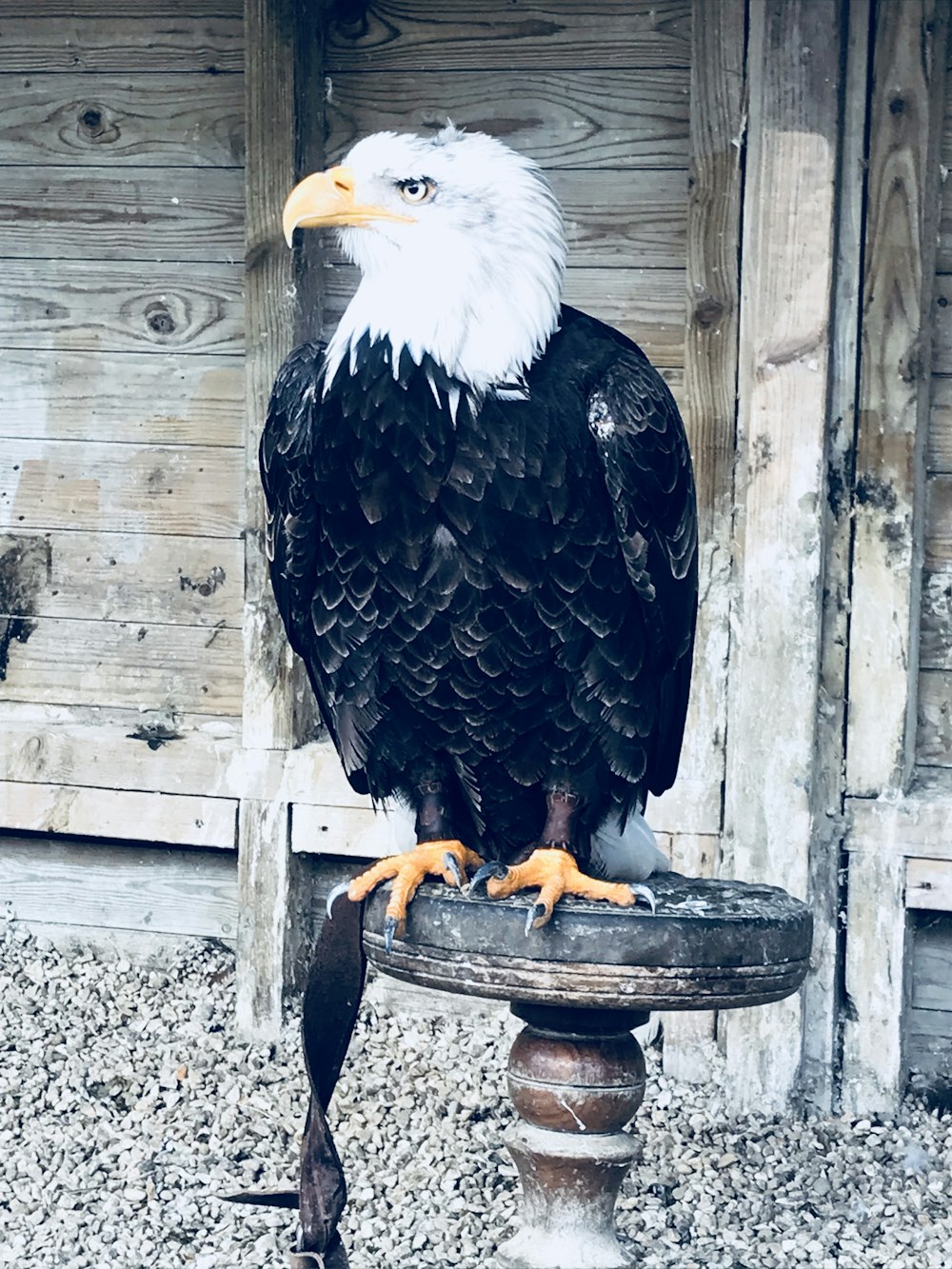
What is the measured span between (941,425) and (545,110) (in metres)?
0.94

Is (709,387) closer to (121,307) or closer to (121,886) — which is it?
(121,307)

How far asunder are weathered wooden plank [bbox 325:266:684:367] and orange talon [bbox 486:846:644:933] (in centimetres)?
129

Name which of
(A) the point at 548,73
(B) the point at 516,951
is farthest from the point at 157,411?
(B) the point at 516,951

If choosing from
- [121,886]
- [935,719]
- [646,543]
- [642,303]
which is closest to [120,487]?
[121,886]

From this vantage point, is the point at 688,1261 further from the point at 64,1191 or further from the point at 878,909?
the point at 64,1191

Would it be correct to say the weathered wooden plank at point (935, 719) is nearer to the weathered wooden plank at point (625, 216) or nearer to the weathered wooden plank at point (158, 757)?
the weathered wooden plank at point (625, 216)

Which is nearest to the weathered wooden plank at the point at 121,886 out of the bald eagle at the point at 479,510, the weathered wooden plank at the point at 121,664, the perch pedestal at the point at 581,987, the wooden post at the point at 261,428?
the wooden post at the point at 261,428

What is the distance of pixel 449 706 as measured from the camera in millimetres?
2453

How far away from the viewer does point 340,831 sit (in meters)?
3.41

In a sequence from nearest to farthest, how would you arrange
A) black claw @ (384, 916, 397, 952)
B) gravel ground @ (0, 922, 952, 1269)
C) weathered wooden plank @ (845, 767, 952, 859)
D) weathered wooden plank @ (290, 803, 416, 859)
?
black claw @ (384, 916, 397, 952), gravel ground @ (0, 922, 952, 1269), weathered wooden plank @ (845, 767, 952, 859), weathered wooden plank @ (290, 803, 416, 859)

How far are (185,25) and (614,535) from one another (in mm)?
1730

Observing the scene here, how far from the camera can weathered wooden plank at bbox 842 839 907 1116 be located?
3172mm

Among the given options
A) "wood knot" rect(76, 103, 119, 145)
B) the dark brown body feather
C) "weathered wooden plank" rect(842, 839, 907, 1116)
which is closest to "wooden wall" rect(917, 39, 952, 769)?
"weathered wooden plank" rect(842, 839, 907, 1116)

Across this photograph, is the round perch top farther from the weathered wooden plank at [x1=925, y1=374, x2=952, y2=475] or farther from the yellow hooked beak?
the weathered wooden plank at [x1=925, y1=374, x2=952, y2=475]
